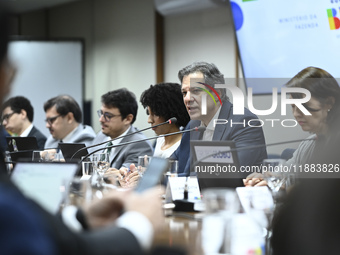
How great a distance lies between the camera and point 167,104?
3.89 m

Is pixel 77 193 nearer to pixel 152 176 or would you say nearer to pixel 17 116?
pixel 152 176

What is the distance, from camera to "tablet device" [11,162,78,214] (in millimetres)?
1456

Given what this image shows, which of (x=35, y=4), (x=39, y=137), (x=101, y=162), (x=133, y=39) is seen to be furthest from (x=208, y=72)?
(x=35, y=4)

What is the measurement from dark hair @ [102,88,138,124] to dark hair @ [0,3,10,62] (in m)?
3.45

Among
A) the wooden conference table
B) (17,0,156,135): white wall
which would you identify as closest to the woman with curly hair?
the wooden conference table

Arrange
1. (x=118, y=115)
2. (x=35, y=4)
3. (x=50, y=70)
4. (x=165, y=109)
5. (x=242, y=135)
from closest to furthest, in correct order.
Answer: (x=242, y=135) < (x=165, y=109) < (x=118, y=115) < (x=50, y=70) < (x=35, y=4)

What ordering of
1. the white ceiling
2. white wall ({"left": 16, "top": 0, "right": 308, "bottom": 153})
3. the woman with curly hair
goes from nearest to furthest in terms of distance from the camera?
the woman with curly hair
white wall ({"left": 16, "top": 0, "right": 308, "bottom": 153})
the white ceiling

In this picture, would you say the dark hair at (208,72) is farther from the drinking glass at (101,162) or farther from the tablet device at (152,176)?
the tablet device at (152,176)

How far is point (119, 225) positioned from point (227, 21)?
5597 millimetres

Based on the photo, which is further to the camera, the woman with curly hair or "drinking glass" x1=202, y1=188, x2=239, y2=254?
the woman with curly hair

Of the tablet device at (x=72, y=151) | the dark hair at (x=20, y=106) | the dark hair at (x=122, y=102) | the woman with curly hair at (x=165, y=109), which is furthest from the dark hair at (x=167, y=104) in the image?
the dark hair at (x=20, y=106)

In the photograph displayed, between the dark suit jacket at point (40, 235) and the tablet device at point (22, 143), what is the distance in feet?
10.3

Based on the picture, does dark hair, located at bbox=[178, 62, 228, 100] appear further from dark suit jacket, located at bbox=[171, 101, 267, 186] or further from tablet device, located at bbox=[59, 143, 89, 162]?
tablet device, located at bbox=[59, 143, 89, 162]

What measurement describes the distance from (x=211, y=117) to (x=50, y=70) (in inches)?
222
